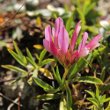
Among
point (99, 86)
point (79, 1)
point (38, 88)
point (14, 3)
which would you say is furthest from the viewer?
point (14, 3)

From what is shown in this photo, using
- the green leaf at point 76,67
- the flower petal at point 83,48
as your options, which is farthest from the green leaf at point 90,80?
the flower petal at point 83,48

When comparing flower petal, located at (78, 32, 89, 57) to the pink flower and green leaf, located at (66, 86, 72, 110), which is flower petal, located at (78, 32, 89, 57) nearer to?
the pink flower

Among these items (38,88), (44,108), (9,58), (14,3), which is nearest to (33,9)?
(14,3)

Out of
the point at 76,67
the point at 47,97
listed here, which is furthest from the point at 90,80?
the point at 47,97

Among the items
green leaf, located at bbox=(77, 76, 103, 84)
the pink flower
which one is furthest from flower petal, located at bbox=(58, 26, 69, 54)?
green leaf, located at bbox=(77, 76, 103, 84)

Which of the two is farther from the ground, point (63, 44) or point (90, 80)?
point (63, 44)

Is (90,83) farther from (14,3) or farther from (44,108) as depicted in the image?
(14,3)

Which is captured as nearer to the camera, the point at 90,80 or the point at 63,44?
the point at 63,44

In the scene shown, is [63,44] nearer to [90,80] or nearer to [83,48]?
[83,48]
